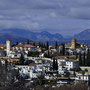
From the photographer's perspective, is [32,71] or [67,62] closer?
[32,71]

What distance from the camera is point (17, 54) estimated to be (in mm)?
81688

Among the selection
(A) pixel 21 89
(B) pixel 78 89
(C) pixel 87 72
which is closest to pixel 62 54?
(C) pixel 87 72

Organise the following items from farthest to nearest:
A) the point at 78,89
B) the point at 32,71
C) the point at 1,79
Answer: the point at 32,71
the point at 78,89
the point at 1,79

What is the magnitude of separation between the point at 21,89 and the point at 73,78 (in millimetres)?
35507

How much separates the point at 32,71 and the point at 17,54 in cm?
2000

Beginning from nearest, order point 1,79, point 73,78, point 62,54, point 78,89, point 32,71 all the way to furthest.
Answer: point 1,79
point 78,89
point 73,78
point 32,71
point 62,54

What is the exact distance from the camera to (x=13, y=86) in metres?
21.3

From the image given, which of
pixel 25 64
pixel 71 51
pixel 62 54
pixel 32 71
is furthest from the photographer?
pixel 71 51

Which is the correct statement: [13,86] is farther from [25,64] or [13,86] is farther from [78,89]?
[25,64]

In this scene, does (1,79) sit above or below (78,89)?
above

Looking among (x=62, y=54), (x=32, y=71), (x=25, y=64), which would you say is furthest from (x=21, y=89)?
(x=62, y=54)

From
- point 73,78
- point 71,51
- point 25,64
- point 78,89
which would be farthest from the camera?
point 71,51

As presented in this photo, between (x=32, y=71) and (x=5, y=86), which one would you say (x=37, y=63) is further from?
(x=5, y=86)

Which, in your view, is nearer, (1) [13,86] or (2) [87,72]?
(1) [13,86]
